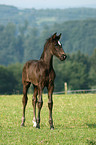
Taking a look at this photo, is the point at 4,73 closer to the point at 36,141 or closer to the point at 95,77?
the point at 95,77

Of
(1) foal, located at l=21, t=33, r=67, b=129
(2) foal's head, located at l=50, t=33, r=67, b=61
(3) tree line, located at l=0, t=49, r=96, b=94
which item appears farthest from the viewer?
(3) tree line, located at l=0, t=49, r=96, b=94

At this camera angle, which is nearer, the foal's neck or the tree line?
the foal's neck

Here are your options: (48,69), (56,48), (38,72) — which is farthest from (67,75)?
(56,48)

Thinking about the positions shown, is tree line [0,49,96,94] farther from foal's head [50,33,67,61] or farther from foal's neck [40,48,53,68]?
foal's head [50,33,67,61]

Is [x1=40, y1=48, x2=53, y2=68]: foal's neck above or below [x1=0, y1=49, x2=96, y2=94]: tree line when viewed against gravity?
below

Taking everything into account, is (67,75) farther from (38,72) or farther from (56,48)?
(56,48)

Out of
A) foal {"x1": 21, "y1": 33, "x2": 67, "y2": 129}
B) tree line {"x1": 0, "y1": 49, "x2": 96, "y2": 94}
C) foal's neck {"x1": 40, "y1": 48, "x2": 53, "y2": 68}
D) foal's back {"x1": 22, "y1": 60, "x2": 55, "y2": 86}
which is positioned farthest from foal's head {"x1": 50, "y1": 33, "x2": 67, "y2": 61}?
tree line {"x1": 0, "y1": 49, "x2": 96, "y2": 94}

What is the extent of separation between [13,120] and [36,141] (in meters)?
6.30

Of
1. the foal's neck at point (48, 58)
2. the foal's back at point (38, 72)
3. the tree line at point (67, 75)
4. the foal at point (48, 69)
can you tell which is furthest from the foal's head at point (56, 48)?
the tree line at point (67, 75)

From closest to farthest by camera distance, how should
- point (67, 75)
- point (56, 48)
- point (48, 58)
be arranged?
1. point (56, 48)
2. point (48, 58)
3. point (67, 75)

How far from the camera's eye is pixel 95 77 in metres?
129

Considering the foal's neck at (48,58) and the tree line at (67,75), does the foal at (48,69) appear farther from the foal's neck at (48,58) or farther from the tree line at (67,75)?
the tree line at (67,75)

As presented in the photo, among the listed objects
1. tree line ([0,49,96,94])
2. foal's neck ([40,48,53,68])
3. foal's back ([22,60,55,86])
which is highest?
tree line ([0,49,96,94])

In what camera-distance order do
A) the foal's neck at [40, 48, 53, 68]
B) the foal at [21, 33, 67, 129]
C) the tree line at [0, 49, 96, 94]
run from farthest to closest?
the tree line at [0, 49, 96, 94]
the foal's neck at [40, 48, 53, 68]
the foal at [21, 33, 67, 129]
